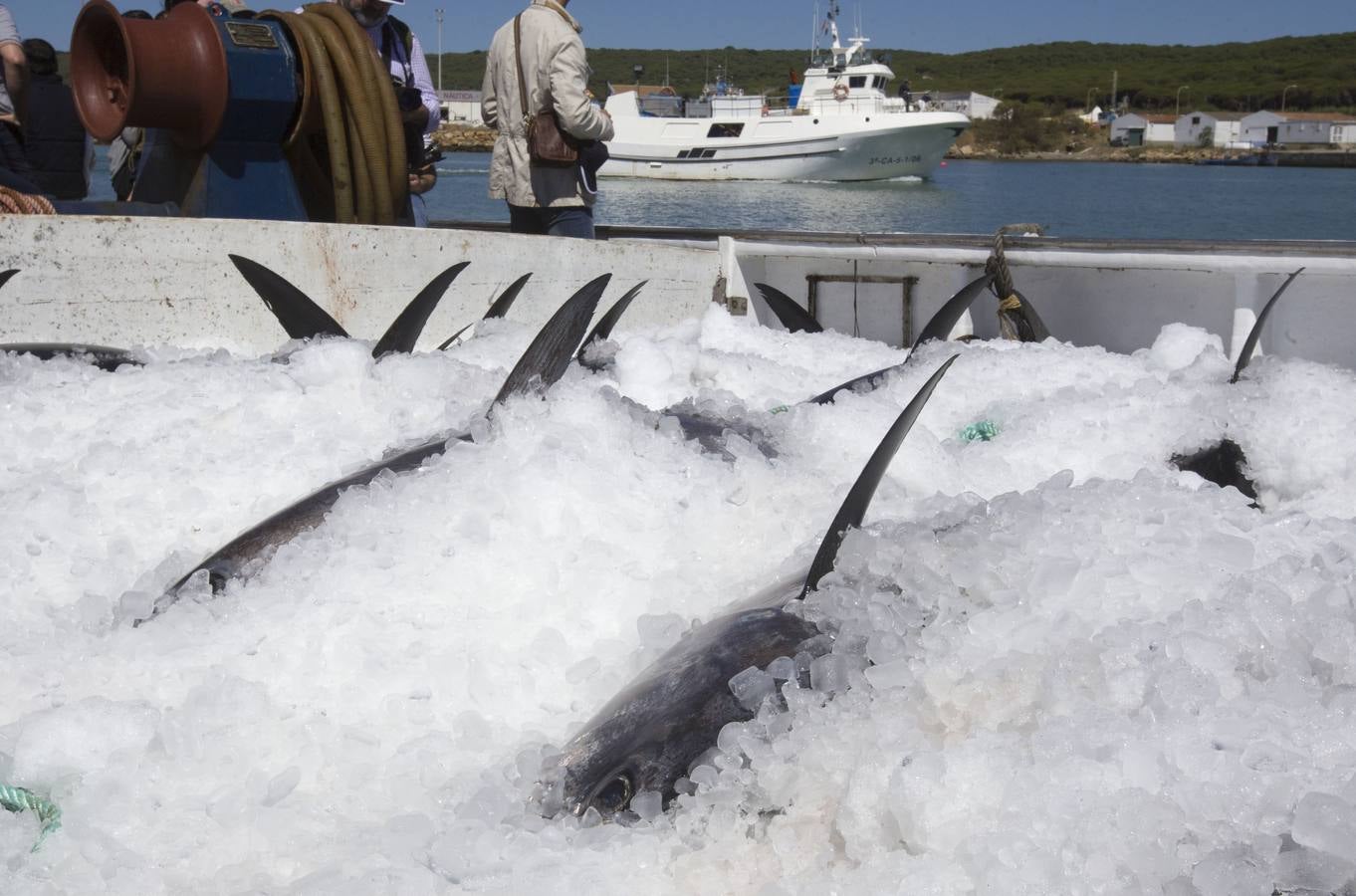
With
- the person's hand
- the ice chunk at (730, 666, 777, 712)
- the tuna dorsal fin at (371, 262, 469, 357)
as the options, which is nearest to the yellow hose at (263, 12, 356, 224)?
the person's hand

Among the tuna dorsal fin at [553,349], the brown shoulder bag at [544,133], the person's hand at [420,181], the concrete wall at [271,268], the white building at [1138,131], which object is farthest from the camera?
the white building at [1138,131]

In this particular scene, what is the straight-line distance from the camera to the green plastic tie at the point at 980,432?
335 cm

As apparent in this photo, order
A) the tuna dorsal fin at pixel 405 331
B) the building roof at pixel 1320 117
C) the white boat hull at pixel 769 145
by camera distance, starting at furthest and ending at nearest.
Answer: the building roof at pixel 1320 117, the white boat hull at pixel 769 145, the tuna dorsal fin at pixel 405 331

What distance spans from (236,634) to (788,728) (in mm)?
1174

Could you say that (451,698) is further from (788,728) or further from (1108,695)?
(1108,695)

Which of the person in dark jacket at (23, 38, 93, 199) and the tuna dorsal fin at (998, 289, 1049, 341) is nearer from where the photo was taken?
the tuna dorsal fin at (998, 289, 1049, 341)

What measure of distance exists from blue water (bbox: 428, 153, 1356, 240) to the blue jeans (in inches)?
391

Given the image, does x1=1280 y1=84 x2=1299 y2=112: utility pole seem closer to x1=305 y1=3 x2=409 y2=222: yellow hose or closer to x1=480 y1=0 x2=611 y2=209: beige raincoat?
x1=480 y1=0 x2=611 y2=209: beige raincoat

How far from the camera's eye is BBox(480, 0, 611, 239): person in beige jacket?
5.01 meters

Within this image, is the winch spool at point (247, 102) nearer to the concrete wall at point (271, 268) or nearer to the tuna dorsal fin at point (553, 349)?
the concrete wall at point (271, 268)

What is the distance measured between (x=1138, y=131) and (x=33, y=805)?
100616mm

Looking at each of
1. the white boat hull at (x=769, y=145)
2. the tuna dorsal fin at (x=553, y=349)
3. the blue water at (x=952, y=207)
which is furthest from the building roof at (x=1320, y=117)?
the tuna dorsal fin at (x=553, y=349)

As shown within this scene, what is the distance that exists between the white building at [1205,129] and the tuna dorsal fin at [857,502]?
99.9 m

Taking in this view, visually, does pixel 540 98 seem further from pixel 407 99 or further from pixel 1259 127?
pixel 1259 127
